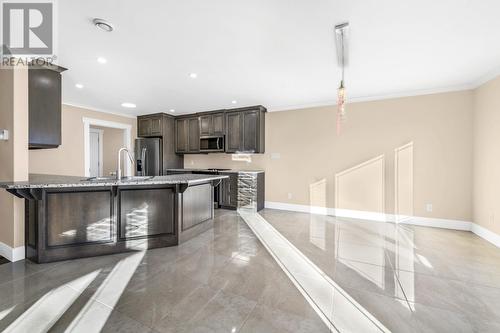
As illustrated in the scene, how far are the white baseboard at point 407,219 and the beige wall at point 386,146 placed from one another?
11 cm

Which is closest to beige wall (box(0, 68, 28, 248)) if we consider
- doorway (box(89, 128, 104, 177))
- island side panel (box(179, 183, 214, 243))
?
island side panel (box(179, 183, 214, 243))

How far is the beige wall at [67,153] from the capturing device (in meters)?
4.42

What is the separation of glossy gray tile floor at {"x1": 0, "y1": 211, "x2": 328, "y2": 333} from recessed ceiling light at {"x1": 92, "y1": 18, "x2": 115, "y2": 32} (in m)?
2.47

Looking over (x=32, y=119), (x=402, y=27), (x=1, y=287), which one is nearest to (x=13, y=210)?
(x=1, y=287)

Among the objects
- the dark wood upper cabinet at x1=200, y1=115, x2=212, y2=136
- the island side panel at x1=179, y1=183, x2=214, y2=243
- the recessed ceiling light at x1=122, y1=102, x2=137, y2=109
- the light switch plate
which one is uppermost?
the recessed ceiling light at x1=122, y1=102, x2=137, y2=109

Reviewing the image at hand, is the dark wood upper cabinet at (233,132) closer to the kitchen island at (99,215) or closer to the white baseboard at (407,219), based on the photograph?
the white baseboard at (407,219)

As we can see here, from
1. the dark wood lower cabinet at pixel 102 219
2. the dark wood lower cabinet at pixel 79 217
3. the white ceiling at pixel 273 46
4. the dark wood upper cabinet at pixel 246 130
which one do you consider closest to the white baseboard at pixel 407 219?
the dark wood upper cabinet at pixel 246 130

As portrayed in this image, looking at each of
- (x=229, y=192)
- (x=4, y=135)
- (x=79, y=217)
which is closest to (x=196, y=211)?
(x=79, y=217)

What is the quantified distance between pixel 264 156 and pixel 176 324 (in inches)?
164

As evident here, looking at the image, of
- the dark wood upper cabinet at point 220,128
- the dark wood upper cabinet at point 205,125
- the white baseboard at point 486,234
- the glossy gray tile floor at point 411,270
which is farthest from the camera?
the dark wood upper cabinet at point 205,125

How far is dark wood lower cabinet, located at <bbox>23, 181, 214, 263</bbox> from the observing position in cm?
237

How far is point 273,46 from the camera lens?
246cm

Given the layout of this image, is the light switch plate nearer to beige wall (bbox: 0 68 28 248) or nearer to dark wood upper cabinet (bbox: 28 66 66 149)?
beige wall (bbox: 0 68 28 248)

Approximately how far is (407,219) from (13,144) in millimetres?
6068
